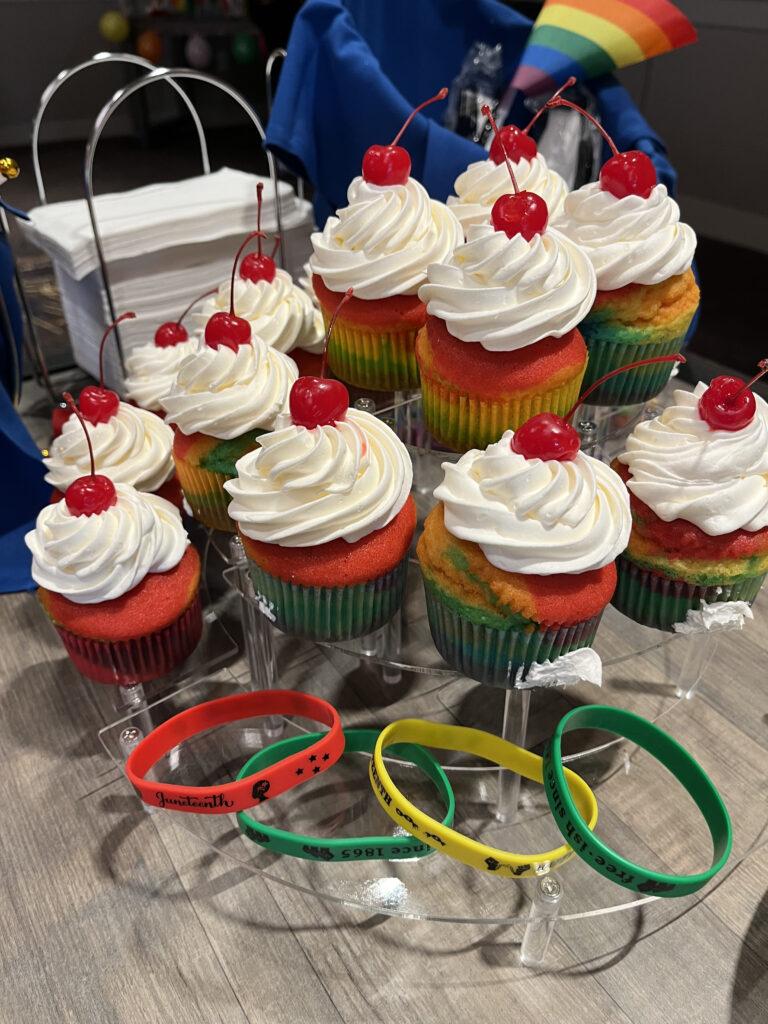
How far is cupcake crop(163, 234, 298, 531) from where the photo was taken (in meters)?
1.13

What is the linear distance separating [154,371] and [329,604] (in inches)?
Result: 30.0

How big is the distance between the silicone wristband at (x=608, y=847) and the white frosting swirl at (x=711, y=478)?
1.03 feet

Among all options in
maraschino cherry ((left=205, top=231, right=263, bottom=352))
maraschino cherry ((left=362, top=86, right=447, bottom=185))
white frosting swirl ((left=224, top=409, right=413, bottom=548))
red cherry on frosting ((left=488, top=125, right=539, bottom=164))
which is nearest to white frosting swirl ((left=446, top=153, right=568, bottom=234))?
red cherry on frosting ((left=488, top=125, right=539, bottom=164))

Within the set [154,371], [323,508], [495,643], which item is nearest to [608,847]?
[495,643]

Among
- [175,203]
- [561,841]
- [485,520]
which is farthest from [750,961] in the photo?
[175,203]

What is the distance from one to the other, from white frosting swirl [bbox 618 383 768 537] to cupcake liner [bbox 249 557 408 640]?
326 mm

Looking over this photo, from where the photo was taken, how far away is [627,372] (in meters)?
1.20

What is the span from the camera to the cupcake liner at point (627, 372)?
1.14m

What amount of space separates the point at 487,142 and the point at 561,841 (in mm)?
1624

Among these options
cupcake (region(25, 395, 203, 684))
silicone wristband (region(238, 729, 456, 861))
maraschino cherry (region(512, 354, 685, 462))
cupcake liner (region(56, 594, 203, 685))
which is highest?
maraschino cherry (region(512, 354, 685, 462))

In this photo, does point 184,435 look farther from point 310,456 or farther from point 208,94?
point 208,94

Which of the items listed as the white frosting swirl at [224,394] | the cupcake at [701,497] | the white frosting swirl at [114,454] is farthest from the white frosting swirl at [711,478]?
the white frosting swirl at [114,454]

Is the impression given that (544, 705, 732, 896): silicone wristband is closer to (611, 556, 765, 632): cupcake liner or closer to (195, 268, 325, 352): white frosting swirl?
(611, 556, 765, 632): cupcake liner

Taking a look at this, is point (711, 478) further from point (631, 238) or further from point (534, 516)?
point (631, 238)
